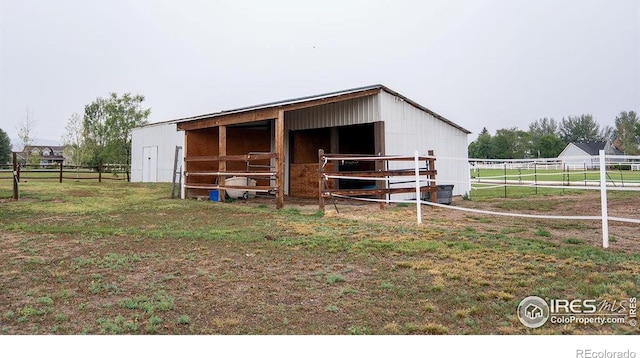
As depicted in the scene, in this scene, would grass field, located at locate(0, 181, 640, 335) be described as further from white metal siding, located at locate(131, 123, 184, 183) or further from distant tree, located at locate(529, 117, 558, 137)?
distant tree, located at locate(529, 117, 558, 137)

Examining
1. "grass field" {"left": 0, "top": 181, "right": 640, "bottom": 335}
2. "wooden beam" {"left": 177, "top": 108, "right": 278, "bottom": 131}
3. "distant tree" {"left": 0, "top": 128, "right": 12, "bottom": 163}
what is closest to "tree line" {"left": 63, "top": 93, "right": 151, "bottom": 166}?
"distant tree" {"left": 0, "top": 128, "right": 12, "bottom": 163}

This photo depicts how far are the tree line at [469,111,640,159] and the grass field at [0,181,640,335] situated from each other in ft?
208

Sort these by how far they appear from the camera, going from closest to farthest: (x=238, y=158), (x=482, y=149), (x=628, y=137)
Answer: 1. (x=238, y=158)
2. (x=628, y=137)
3. (x=482, y=149)

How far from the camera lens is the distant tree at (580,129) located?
74.1 metres

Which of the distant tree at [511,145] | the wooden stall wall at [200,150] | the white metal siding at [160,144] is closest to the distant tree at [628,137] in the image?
the distant tree at [511,145]

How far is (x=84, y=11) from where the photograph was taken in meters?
12.7

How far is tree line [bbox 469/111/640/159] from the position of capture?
5817cm

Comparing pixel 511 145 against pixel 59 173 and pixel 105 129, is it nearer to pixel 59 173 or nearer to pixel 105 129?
pixel 105 129

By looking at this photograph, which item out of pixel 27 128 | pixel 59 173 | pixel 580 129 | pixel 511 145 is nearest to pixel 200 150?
pixel 59 173

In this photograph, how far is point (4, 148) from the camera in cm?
4431

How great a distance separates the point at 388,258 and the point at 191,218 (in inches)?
196

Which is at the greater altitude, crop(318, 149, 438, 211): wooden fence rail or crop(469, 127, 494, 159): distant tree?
crop(469, 127, 494, 159): distant tree

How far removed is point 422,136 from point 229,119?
592 cm
